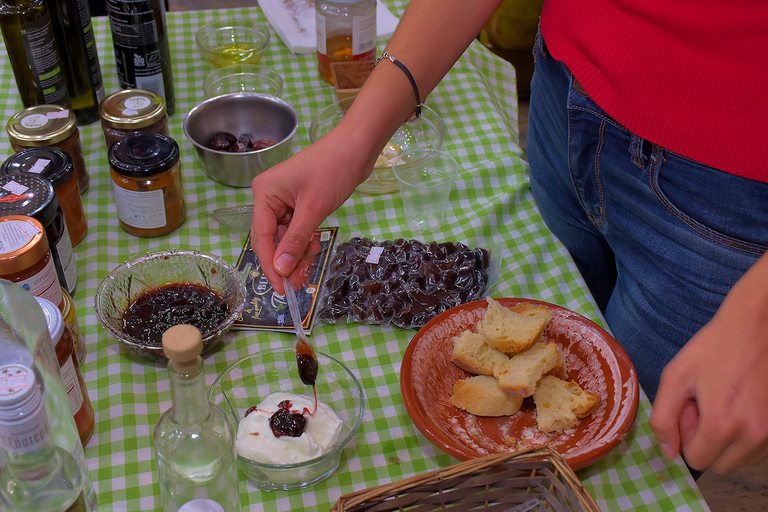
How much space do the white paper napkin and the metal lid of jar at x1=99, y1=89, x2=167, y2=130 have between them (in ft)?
1.86

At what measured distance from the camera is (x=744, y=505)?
6.27ft

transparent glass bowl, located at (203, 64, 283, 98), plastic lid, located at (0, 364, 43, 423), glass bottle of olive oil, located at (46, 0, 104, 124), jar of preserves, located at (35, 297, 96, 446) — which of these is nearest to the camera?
plastic lid, located at (0, 364, 43, 423)

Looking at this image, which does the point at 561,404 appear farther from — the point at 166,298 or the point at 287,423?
the point at 166,298

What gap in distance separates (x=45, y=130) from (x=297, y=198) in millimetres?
556

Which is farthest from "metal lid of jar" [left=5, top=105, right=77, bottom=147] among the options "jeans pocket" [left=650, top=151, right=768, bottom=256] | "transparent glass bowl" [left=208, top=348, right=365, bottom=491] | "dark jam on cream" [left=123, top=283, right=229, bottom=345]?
"jeans pocket" [left=650, top=151, right=768, bottom=256]

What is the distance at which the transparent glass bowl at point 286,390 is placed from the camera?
2.99 ft

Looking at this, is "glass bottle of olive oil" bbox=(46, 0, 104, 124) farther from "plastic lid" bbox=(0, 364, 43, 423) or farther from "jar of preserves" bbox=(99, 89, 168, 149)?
"plastic lid" bbox=(0, 364, 43, 423)

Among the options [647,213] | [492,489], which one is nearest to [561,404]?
[492,489]

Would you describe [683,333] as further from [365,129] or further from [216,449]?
[216,449]

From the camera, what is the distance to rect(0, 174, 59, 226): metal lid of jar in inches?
40.5

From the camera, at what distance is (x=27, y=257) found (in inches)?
35.3

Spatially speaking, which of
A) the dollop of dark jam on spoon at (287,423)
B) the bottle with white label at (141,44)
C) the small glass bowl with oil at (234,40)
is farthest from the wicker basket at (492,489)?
the small glass bowl with oil at (234,40)

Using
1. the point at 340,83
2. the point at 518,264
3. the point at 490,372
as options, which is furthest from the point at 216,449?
the point at 340,83

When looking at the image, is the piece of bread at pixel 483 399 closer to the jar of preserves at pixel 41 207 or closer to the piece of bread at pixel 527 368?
the piece of bread at pixel 527 368
